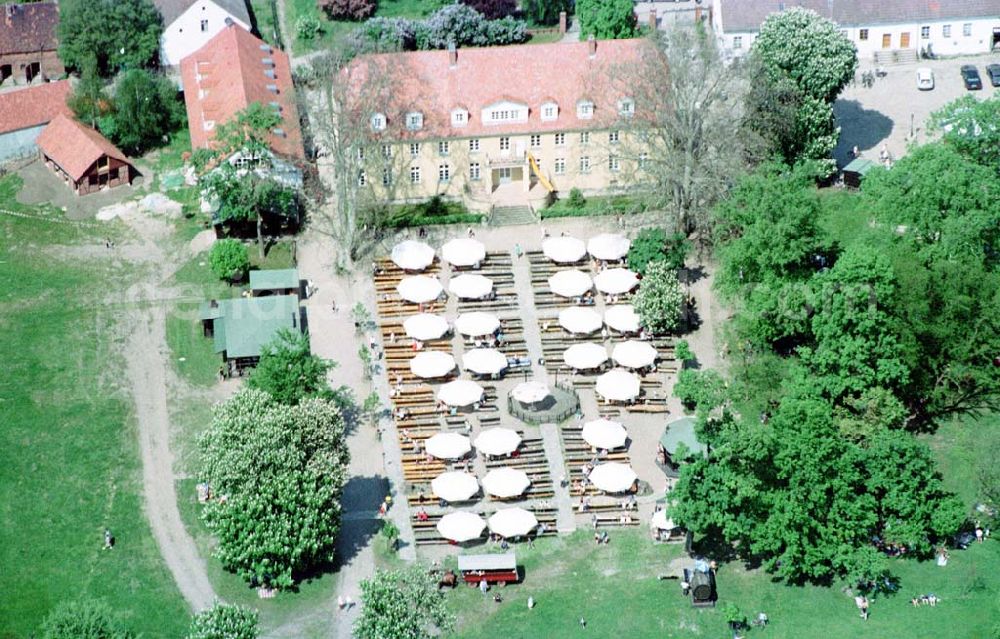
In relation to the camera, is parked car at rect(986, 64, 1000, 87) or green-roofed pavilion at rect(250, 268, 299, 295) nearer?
green-roofed pavilion at rect(250, 268, 299, 295)

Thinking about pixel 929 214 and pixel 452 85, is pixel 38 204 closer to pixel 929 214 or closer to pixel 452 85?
pixel 452 85

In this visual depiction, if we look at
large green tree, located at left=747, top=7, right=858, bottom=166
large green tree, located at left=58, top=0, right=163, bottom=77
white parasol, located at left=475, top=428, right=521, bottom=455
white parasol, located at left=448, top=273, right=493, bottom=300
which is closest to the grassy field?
large green tree, located at left=58, top=0, right=163, bottom=77

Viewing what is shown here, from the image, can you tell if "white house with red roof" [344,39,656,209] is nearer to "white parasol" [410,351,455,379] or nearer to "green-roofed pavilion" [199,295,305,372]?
"green-roofed pavilion" [199,295,305,372]

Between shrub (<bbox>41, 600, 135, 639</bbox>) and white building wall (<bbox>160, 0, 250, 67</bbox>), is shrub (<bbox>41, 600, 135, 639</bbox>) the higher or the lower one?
Answer: the lower one

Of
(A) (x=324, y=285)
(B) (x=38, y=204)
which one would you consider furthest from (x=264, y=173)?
(B) (x=38, y=204)

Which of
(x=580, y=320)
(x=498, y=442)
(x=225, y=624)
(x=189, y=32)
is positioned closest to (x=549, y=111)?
(x=580, y=320)

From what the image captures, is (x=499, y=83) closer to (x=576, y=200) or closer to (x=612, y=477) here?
(x=576, y=200)

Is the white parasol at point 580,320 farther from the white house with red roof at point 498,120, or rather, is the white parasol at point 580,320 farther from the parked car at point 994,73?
the parked car at point 994,73
